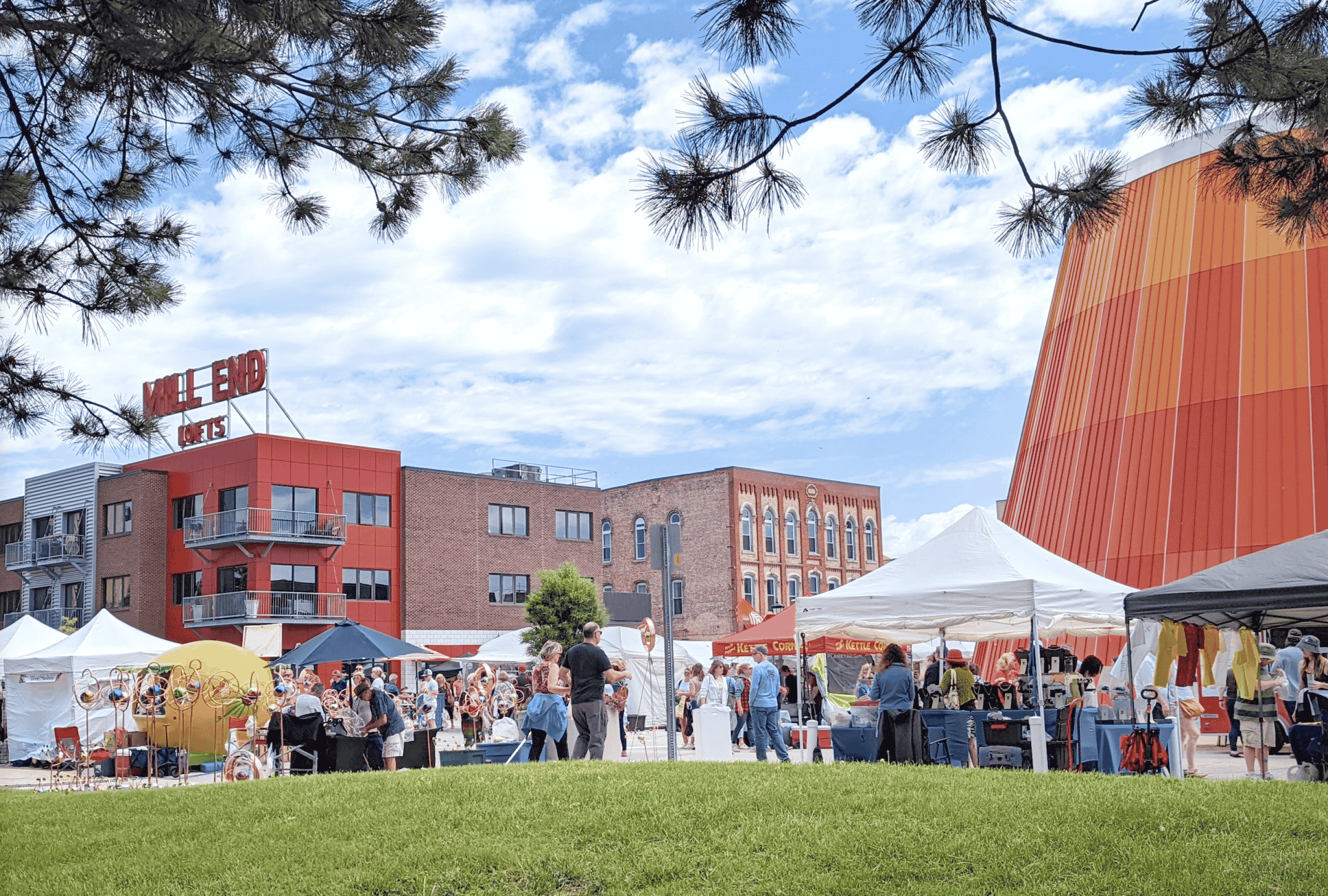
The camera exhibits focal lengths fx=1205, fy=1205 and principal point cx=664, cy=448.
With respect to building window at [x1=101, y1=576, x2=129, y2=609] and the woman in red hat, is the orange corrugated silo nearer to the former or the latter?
the woman in red hat

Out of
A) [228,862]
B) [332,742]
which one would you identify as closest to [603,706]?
[332,742]

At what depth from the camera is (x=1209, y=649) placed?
13.9 meters

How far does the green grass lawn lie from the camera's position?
7.25 meters

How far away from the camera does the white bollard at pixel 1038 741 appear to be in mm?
13355

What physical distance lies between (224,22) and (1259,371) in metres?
26.0

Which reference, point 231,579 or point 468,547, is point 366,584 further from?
point 231,579

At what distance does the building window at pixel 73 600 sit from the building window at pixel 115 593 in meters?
1.39

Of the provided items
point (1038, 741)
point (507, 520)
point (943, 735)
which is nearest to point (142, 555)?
point (507, 520)

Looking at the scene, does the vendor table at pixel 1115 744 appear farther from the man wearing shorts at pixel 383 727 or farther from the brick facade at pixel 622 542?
the brick facade at pixel 622 542

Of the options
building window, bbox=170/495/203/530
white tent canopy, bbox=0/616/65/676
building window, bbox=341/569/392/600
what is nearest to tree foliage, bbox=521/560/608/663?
building window, bbox=341/569/392/600

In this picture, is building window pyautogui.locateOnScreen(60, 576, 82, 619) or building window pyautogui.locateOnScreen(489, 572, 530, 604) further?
building window pyautogui.locateOnScreen(489, 572, 530, 604)

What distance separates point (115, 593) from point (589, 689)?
135 ft

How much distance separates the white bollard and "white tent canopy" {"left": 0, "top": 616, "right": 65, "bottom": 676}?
77.0 ft

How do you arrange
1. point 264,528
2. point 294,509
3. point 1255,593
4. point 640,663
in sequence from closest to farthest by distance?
1. point 1255,593
2. point 640,663
3. point 264,528
4. point 294,509
